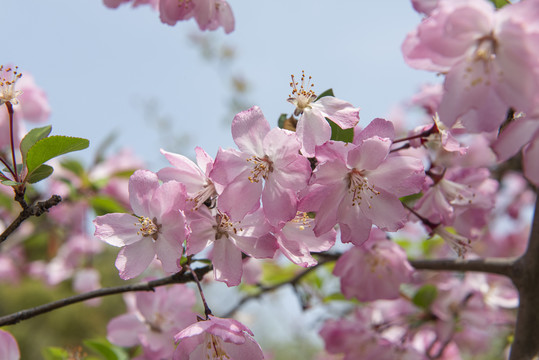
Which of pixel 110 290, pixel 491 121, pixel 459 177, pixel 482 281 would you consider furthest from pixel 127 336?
pixel 482 281

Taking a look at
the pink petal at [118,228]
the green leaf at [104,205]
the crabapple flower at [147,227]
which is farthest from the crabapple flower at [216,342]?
the green leaf at [104,205]

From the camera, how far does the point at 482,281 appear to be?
2.14 metres

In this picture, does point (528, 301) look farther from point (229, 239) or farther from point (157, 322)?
point (157, 322)

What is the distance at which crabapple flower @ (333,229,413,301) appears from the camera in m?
1.37

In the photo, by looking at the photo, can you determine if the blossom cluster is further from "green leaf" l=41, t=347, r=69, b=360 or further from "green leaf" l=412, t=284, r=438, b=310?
"green leaf" l=412, t=284, r=438, b=310

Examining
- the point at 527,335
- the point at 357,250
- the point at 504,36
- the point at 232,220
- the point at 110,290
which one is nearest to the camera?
the point at 504,36

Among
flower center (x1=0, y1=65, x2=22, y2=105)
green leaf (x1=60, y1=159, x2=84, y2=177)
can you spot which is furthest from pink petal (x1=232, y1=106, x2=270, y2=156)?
green leaf (x1=60, y1=159, x2=84, y2=177)

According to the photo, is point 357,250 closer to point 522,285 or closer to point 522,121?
point 522,285

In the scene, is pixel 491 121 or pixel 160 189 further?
pixel 160 189

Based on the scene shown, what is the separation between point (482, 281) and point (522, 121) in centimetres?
157

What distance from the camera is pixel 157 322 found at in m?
1.34

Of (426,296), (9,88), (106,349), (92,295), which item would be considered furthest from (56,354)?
(426,296)

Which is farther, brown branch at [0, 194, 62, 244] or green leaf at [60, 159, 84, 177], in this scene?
green leaf at [60, 159, 84, 177]

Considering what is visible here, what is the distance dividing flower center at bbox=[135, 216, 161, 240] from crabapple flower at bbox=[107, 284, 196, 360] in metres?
0.37
